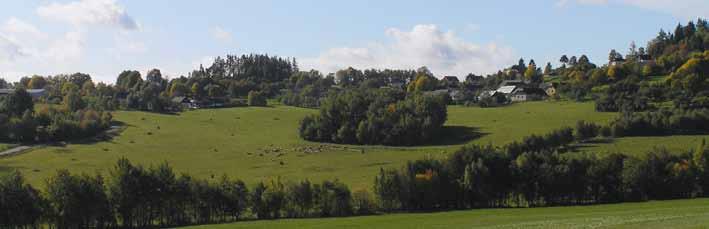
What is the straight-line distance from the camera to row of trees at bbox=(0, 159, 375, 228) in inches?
2451

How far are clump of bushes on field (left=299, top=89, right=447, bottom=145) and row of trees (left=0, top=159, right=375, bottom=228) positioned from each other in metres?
57.5

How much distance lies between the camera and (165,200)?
218 feet

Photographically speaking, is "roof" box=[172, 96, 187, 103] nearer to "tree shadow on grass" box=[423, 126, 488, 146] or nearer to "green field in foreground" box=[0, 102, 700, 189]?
"green field in foreground" box=[0, 102, 700, 189]

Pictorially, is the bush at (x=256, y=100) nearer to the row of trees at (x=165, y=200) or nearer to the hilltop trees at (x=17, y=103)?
the hilltop trees at (x=17, y=103)

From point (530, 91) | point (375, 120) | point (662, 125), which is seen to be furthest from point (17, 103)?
point (662, 125)

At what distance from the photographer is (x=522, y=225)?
1747 inches

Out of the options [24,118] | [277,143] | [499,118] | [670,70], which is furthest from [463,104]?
[24,118]

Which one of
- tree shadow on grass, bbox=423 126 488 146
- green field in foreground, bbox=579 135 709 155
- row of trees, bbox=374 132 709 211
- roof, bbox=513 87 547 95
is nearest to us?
row of trees, bbox=374 132 709 211

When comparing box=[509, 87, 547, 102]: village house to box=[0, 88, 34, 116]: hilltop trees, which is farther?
box=[509, 87, 547, 102]: village house

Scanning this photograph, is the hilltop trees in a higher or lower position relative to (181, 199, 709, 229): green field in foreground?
higher

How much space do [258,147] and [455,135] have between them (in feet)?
102

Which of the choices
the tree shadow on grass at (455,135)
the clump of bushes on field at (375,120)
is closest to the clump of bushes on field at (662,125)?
the tree shadow on grass at (455,135)

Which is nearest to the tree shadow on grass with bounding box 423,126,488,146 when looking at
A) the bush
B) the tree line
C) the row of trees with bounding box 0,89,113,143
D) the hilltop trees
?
the tree line

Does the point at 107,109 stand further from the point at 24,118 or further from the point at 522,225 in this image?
the point at 522,225
